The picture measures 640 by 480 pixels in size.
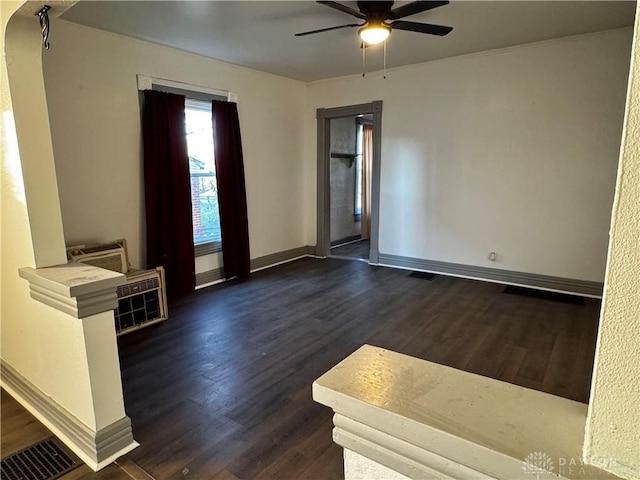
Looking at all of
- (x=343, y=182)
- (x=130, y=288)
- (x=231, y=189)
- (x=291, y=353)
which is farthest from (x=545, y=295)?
(x=130, y=288)

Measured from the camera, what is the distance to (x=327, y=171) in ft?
19.2

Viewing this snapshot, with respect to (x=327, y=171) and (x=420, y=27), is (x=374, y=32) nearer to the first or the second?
(x=420, y=27)

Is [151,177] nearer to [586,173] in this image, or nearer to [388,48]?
[388,48]

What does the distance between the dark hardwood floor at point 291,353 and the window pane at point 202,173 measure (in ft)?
2.38

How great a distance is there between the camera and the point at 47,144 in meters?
1.92

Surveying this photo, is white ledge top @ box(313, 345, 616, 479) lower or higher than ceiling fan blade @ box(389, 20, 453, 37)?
lower

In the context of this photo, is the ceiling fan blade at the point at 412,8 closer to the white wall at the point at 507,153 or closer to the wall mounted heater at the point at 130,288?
the white wall at the point at 507,153

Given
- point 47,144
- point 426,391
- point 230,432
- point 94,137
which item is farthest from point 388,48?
point 426,391

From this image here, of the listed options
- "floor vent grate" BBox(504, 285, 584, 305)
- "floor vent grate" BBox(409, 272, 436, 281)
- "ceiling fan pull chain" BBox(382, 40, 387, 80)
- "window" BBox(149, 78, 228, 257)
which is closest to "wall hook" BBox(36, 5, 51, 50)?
"window" BBox(149, 78, 228, 257)

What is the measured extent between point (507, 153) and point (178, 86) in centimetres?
368

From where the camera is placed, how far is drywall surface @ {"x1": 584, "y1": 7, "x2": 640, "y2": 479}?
0.48 m

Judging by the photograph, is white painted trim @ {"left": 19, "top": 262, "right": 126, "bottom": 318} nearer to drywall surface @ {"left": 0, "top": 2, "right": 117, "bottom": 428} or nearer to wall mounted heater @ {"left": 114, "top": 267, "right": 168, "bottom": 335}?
drywall surface @ {"left": 0, "top": 2, "right": 117, "bottom": 428}

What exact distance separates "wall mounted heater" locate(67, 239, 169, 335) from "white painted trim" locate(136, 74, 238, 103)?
1.56 m

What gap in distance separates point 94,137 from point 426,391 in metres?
3.77
